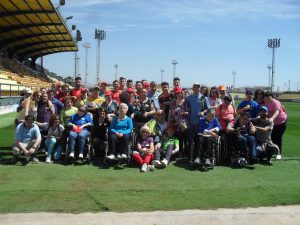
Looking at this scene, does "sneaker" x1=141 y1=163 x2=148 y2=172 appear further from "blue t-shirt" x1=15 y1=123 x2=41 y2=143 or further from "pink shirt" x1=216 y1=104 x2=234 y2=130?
"blue t-shirt" x1=15 y1=123 x2=41 y2=143

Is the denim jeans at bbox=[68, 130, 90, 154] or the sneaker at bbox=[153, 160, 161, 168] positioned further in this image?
the denim jeans at bbox=[68, 130, 90, 154]

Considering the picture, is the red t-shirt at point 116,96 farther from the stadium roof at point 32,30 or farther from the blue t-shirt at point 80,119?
the stadium roof at point 32,30

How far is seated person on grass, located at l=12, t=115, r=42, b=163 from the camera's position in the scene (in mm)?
8094

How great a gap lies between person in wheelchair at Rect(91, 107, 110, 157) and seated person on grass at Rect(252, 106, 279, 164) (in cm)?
322

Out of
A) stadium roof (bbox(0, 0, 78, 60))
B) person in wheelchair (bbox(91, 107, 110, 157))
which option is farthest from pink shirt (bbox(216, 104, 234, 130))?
stadium roof (bbox(0, 0, 78, 60))

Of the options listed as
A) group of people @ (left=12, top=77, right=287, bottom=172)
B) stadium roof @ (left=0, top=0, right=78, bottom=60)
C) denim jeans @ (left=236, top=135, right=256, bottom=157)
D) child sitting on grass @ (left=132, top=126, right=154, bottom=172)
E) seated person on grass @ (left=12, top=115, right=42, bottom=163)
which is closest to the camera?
child sitting on grass @ (left=132, top=126, right=154, bottom=172)

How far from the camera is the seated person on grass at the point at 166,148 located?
8103 millimetres

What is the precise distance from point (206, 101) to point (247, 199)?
10.3 feet

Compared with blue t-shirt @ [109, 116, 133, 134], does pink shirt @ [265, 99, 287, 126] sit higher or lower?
higher

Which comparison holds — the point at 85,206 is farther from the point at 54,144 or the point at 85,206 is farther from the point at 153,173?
the point at 54,144

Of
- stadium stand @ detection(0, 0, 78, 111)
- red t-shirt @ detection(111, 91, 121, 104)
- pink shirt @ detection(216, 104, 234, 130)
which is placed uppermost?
stadium stand @ detection(0, 0, 78, 111)

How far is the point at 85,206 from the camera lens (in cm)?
546

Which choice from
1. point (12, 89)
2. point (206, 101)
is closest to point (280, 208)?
point (206, 101)

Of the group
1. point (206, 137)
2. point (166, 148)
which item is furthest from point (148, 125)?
point (206, 137)
